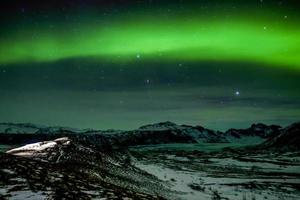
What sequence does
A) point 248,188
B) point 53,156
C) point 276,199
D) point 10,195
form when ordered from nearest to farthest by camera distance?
point 10,195 → point 276,199 → point 53,156 → point 248,188

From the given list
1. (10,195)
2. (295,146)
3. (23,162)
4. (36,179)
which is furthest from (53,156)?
(295,146)

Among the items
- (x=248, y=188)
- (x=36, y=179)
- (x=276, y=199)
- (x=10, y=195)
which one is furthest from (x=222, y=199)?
(x=10, y=195)

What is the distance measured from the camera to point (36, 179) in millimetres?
16344

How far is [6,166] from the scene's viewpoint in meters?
17.8

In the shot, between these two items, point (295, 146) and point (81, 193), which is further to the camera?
point (295, 146)

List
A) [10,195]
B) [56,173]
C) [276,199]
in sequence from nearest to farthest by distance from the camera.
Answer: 1. [10,195]
2. [56,173]
3. [276,199]

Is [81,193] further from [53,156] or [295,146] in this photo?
[295,146]

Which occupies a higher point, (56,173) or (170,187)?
(56,173)

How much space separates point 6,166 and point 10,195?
14.1 ft

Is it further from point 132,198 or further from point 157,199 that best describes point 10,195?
point 157,199

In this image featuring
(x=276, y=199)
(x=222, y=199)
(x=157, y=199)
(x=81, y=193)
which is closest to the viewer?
(x=81, y=193)

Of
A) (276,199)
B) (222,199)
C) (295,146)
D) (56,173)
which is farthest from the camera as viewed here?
(295,146)

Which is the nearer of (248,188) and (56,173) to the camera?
(56,173)

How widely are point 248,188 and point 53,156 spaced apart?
744 inches
